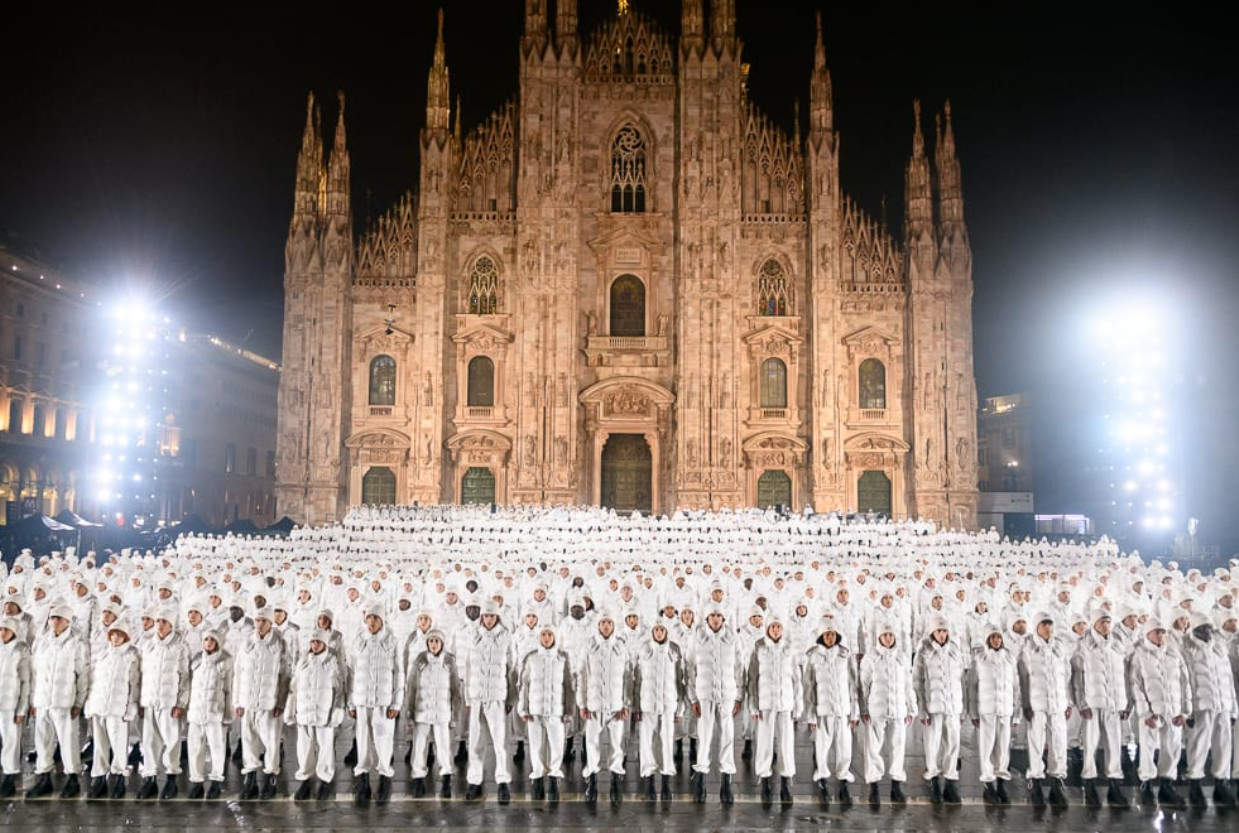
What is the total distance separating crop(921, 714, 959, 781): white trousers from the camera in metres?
11.0

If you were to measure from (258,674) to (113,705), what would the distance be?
1.46 meters

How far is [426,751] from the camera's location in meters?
11.3

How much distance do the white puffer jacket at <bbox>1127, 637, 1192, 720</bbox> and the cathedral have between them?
107 ft

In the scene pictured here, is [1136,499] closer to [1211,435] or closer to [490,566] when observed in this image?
[1211,435]

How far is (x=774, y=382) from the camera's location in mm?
45531

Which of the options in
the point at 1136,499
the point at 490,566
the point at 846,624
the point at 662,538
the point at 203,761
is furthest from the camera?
the point at 1136,499

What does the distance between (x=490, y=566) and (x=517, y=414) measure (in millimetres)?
23802

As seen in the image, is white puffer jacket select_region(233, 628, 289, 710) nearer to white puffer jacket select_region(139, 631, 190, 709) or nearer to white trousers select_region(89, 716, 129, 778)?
white puffer jacket select_region(139, 631, 190, 709)

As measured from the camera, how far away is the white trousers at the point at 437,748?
437 inches

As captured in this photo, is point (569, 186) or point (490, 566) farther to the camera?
point (569, 186)

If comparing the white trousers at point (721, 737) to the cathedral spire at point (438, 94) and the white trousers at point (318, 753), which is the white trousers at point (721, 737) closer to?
the white trousers at point (318, 753)

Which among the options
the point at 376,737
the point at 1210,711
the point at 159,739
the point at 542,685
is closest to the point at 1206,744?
the point at 1210,711

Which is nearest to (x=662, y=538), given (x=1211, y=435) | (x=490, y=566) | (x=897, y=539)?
(x=897, y=539)

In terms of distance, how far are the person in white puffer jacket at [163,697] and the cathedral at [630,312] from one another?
32724mm
